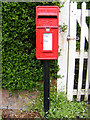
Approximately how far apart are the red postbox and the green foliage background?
535 millimetres

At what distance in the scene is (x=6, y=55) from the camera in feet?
10.3

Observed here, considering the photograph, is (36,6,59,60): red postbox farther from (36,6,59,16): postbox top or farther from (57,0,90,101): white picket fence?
(57,0,90,101): white picket fence

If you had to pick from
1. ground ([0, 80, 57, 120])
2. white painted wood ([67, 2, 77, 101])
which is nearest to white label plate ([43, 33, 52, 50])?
white painted wood ([67, 2, 77, 101])

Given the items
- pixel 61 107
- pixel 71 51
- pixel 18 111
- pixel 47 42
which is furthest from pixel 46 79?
pixel 18 111

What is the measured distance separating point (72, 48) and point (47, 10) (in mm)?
1074

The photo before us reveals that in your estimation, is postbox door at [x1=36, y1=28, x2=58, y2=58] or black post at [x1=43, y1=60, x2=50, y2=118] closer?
postbox door at [x1=36, y1=28, x2=58, y2=58]

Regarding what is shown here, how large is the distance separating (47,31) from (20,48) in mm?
883

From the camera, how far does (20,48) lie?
10.2 ft

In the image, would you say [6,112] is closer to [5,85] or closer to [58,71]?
[5,85]

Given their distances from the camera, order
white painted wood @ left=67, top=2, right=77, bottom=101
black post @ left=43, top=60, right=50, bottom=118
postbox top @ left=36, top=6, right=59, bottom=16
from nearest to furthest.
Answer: postbox top @ left=36, top=6, right=59, bottom=16 < black post @ left=43, top=60, right=50, bottom=118 < white painted wood @ left=67, top=2, right=77, bottom=101

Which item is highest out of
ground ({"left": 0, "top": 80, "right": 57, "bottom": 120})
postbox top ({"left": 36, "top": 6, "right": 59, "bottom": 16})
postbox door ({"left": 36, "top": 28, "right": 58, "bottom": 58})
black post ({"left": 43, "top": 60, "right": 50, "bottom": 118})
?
postbox top ({"left": 36, "top": 6, "right": 59, "bottom": 16})

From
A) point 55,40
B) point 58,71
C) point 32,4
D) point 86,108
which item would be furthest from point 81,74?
point 32,4

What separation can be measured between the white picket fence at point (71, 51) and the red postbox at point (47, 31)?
26.6 inches

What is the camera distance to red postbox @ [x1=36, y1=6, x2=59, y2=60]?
2469mm
